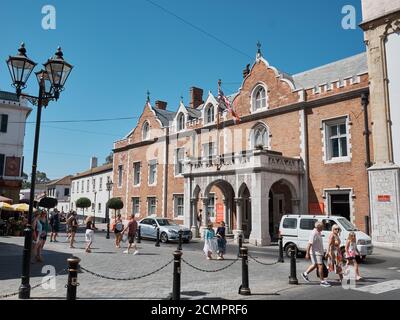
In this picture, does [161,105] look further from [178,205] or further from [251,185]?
[251,185]

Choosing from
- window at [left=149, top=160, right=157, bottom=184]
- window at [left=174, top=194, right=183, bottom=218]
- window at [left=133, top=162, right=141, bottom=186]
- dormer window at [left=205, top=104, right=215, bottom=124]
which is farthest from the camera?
window at [left=133, top=162, right=141, bottom=186]

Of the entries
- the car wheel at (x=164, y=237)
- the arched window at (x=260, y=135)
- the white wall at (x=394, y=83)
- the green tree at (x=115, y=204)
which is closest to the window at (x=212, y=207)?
the arched window at (x=260, y=135)

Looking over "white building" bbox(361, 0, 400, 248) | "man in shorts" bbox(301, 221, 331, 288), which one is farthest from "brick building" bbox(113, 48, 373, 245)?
"man in shorts" bbox(301, 221, 331, 288)

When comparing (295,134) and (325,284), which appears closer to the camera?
(325,284)

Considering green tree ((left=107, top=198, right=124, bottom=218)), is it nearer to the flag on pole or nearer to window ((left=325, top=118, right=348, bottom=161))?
the flag on pole

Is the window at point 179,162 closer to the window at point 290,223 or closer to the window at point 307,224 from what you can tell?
the window at point 290,223

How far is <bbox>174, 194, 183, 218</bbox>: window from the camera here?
32906 millimetres

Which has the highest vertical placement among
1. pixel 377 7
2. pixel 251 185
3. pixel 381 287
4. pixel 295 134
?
pixel 377 7

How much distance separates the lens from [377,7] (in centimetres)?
2108

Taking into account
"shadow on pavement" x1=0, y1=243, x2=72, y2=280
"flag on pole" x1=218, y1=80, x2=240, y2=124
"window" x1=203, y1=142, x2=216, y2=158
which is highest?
"flag on pole" x1=218, y1=80, x2=240, y2=124

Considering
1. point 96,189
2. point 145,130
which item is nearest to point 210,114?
point 145,130

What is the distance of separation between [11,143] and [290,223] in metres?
29.7

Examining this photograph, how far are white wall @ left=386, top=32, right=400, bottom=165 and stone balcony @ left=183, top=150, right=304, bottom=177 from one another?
234 inches
